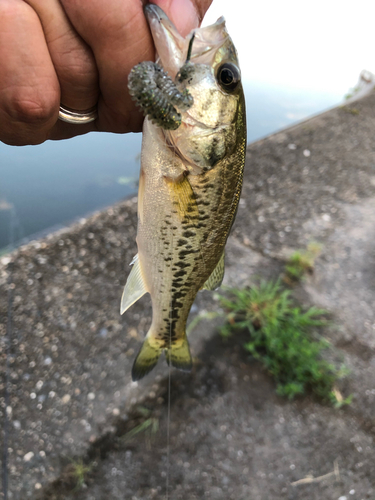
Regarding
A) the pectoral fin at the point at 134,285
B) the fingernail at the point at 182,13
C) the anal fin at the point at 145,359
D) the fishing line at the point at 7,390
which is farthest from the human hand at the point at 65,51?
the fishing line at the point at 7,390

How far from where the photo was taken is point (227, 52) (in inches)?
43.3

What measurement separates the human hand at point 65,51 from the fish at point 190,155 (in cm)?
6

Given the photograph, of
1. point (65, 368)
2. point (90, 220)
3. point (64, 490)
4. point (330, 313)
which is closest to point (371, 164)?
point (330, 313)

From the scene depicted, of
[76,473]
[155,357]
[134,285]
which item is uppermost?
[134,285]

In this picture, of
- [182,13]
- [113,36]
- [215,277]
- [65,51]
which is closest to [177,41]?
[182,13]

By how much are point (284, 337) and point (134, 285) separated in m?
1.69

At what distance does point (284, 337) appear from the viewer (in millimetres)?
2740

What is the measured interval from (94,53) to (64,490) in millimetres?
2263

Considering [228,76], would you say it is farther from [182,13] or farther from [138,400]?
[138,400]

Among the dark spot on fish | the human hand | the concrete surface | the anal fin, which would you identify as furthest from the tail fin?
the human hand

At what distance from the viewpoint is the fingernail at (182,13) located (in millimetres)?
944

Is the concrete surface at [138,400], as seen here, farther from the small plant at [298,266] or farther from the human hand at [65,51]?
the human hand at [65,51]

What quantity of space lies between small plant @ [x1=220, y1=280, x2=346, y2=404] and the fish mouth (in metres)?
2.12

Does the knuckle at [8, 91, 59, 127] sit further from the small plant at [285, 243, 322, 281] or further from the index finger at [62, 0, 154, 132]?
the small plant at [285, 243, 322, 281]
